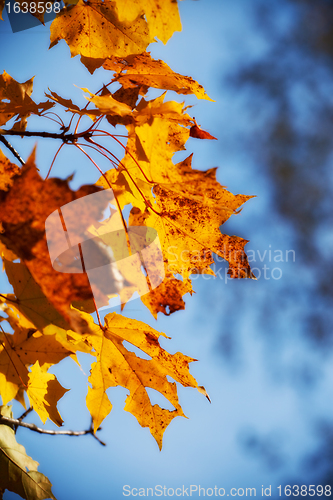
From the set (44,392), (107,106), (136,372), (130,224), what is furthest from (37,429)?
(107,106)

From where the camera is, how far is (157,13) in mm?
553

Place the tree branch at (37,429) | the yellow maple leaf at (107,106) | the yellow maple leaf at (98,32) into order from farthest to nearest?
1. the tree branch at (37,429)
2. the yellow maple leaf at (98,32)
3. the yellow maple leaf at (107,106)

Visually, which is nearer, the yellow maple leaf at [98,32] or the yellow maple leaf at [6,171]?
the yellow maple leaf at [6,171]

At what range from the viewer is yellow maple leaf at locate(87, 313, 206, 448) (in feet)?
1.95

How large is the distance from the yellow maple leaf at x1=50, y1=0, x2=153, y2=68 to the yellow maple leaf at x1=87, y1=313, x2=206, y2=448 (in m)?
0.53

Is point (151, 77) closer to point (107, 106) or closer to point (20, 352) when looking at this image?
point (107, 106)

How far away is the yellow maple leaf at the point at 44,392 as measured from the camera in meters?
0.62

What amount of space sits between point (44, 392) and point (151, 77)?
666 mm

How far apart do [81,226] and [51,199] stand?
6 centimetres

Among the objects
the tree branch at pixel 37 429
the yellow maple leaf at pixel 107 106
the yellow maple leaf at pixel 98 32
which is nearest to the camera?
the yellow maple leaf at pixel 107 106

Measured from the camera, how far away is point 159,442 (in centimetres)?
61

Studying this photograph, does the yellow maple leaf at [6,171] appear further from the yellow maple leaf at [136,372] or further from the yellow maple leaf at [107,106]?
the yellow maple leaf at [136,372]

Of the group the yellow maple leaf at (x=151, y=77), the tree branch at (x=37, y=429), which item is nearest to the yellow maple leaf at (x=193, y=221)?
the yellow maple leaf at (x=151, y=77)

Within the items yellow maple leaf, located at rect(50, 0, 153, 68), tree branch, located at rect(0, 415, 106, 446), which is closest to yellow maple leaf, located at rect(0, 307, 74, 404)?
tree branch, located at rect(0, 415, 106, 446)
